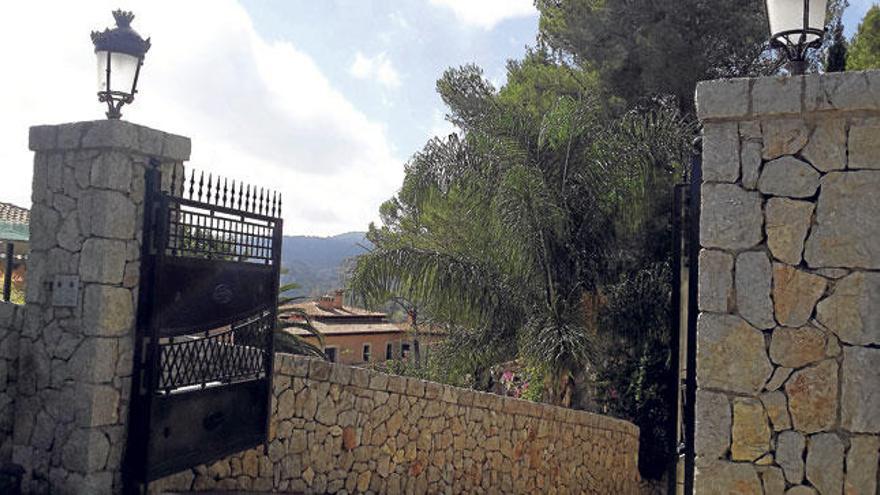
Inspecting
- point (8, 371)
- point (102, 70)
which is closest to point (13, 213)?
point (8, 371)

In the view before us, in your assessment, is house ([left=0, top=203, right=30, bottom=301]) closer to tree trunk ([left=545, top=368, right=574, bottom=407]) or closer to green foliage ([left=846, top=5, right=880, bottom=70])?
tree trunk ([left=545, top=368, right=574, bottom=407])

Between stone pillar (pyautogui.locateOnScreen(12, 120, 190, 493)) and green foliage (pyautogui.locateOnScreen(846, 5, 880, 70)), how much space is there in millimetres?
12991

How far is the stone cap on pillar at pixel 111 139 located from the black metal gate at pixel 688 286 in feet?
11.1

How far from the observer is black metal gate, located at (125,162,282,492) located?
4.72m

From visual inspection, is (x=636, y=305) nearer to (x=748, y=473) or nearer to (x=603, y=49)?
(x=603, y=49)

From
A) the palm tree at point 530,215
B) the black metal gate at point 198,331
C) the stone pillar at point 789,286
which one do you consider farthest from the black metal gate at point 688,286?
the palm tree at point 530,215

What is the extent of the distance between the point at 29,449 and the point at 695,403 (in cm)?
432

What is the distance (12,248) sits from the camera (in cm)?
629

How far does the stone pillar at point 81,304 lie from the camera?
4574mm

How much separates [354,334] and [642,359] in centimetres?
A: 2017

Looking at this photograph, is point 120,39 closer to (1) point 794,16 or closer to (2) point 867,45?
(1) point 794,16

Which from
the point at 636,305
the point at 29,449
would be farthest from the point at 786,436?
the point at 636,305

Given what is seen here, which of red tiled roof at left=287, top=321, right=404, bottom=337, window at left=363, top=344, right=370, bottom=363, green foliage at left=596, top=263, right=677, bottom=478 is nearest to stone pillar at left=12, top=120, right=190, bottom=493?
green foliage at left=596, top=263, right=677, bottom=478

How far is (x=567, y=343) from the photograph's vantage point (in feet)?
35.3
